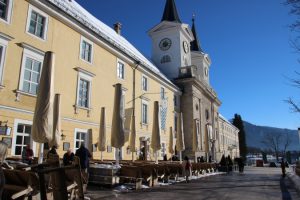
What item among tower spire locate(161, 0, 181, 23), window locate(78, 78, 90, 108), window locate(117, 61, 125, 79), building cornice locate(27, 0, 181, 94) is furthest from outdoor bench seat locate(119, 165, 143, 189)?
tower spire locate(161, 0, 181, 23)

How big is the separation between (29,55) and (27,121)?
3.48m

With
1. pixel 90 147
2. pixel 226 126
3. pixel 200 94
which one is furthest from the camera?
pixel 226 126

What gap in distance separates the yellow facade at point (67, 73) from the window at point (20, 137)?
0.27ft

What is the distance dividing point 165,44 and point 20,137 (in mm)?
31350

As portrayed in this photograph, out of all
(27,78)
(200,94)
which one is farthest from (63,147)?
(200,94)

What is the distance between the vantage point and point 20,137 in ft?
45.6

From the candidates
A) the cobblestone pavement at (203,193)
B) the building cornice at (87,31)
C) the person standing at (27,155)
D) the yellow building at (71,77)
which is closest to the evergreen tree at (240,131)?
the yellow building at (71,77)

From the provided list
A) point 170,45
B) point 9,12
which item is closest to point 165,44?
point 170,45

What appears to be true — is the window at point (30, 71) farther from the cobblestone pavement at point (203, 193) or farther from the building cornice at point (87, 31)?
the cobblestone pavement at point (203, 193)

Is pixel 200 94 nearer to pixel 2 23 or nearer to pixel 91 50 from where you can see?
pixel 91 50

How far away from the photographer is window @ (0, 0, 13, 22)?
45.5 feet

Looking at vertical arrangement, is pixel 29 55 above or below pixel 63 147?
above

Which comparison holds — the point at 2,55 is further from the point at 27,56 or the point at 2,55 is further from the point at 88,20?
the point at 88,20

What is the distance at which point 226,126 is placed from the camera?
72.6m
